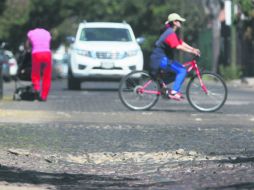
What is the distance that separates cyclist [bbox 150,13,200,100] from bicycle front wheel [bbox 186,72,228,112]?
22cm

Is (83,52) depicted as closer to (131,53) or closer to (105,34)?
(105,34)

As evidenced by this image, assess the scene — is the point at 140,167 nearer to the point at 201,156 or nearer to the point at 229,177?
the point at 201,156

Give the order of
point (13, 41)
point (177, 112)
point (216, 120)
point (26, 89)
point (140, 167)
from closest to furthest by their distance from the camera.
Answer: point (140, 167)
point (216, 120)
point (177, 112)
point (26, 89)
point (13, 41)

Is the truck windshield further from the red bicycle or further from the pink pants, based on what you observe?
the red bicycle

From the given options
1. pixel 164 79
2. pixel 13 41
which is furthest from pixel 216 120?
pixel 13 41

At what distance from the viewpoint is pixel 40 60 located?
1769 centimetres

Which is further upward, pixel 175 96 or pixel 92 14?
pixel 175 96

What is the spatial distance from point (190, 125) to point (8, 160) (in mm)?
4095

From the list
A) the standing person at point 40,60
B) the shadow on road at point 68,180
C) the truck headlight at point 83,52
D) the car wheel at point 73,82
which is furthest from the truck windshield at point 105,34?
the shadow on road at point 68,180

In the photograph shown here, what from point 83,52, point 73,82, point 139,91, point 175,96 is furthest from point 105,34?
point 175,96

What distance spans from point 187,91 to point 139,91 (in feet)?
2.83

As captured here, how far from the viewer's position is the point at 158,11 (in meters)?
62.0

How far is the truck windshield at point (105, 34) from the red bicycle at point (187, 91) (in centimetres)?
775

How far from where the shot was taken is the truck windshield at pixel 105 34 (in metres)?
23.1
